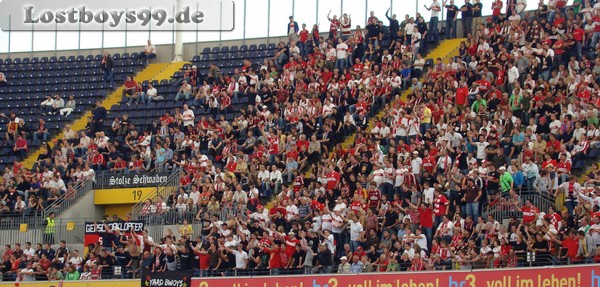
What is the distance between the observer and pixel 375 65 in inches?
1474

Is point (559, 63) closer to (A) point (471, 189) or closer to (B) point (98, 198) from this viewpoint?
(A) point (471, 189)

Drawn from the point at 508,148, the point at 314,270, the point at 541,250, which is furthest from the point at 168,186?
the point at 541,250

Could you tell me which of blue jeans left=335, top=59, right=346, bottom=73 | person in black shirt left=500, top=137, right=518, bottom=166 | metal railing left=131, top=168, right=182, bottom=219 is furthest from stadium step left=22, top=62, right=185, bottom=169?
person in black shirt left=500, top=137, right=518, bottom=166

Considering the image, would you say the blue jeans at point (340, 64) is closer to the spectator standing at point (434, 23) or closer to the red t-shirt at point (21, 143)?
the spectator standing at point (434, 23)

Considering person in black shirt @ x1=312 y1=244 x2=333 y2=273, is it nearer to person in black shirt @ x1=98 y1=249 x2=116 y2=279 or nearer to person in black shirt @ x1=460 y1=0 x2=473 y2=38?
person in black shirt @ x1=98 y1=249 x2=116 y2=279

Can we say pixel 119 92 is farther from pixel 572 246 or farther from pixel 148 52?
pixel 572 246

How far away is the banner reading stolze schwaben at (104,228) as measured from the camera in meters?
33.8

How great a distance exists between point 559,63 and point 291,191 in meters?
8.07

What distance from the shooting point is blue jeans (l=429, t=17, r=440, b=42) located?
39638 mm

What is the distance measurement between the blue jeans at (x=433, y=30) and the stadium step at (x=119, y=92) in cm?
1128

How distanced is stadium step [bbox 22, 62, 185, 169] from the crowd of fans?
1.70m

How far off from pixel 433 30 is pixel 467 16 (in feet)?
4.43

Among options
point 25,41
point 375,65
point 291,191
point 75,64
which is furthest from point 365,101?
point 25,41

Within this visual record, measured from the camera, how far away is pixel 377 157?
32.6m
